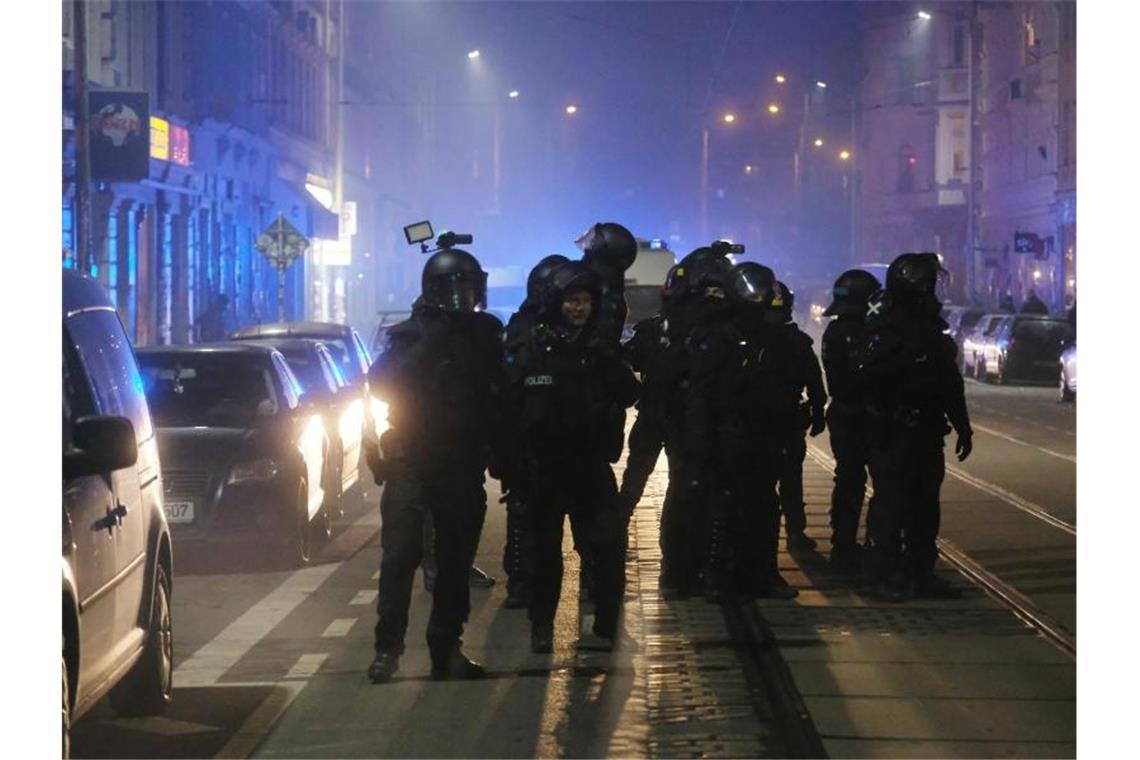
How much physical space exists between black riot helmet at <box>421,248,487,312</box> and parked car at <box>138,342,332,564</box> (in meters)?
4.52

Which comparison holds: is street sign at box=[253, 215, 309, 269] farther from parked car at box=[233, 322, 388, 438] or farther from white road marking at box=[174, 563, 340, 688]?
white road marking at box=[174, 563, 340, 688]

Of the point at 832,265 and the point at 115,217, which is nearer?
the point at 115,217

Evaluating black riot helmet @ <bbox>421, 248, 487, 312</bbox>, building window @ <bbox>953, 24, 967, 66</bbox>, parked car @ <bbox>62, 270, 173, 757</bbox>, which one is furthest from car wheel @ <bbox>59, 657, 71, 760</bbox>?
building window @ <bbox>953, 24, 967, 66</bbox>

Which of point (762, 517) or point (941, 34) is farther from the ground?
point (941, 34)

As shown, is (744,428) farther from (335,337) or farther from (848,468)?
(335,337)

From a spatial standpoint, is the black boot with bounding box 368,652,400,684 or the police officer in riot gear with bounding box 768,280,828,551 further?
the police officer in riot gear with bounding box 768,280,828,551

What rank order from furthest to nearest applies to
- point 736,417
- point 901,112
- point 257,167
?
1. point 901,112
2. point 257,167
3. point 736,417

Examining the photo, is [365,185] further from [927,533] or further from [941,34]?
[927,533]

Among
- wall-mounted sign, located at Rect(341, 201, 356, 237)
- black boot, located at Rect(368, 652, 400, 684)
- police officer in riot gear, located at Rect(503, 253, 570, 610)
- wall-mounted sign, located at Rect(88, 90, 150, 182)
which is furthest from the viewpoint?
wall-mounted sign, located at Rect(341, 201, 356, 237)

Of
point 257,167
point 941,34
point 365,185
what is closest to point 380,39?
point 365,185

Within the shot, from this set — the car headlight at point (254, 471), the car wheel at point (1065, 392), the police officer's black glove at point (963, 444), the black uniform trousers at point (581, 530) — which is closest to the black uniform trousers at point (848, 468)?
the police officer's black glove at point (963, 444)

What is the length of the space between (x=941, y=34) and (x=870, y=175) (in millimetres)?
8818

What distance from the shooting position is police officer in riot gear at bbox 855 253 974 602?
39.1 feet

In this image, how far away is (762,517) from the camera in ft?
39.5
